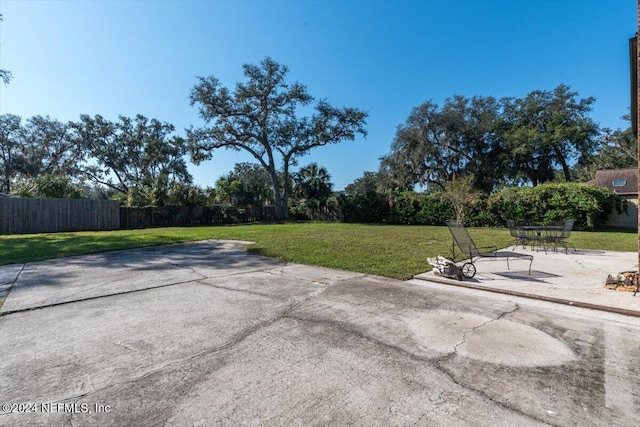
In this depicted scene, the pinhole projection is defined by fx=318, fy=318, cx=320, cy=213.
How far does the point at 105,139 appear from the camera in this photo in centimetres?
3353

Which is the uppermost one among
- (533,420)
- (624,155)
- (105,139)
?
(105,139)

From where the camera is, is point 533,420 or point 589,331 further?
point 589,331

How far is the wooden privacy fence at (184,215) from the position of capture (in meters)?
20.5

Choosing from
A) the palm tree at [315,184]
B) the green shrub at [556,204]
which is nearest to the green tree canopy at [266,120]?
the palm tree at [315,184]

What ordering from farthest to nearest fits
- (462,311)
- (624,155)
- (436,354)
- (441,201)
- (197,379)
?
(624,155) → (441,201) → (462,311) → (436,354) → (197,379)

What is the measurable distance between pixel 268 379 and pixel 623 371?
2665 millimetres

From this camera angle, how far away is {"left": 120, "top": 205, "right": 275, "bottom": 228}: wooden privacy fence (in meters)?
20.5

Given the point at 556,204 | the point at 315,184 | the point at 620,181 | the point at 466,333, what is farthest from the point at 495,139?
the point at 466,333

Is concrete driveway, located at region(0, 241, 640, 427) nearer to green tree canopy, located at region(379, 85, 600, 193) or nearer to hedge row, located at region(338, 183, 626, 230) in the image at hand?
hedge row, located at region(338, 183, 626, 230)

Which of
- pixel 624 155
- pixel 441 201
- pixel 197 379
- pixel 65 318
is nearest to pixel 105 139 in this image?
pixel 441 201

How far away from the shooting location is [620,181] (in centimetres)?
2256

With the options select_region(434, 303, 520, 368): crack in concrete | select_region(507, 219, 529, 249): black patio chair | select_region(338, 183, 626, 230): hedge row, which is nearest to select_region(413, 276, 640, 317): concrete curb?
select_region(434, 303, 520, 368): crack in concrete

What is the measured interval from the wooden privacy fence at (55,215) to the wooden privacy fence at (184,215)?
3.24 feet

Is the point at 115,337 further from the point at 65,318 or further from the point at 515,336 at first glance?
the point at 515,336
